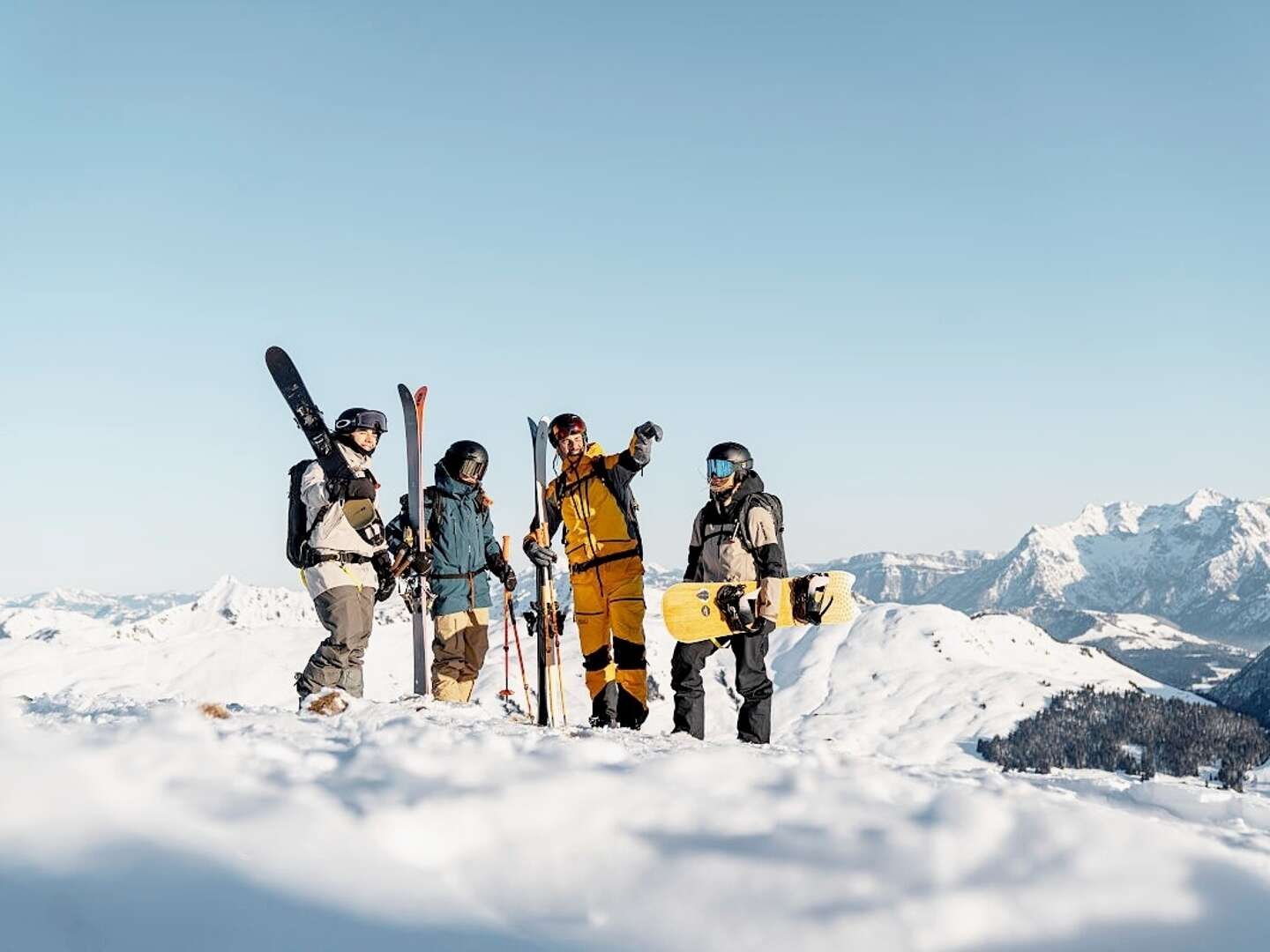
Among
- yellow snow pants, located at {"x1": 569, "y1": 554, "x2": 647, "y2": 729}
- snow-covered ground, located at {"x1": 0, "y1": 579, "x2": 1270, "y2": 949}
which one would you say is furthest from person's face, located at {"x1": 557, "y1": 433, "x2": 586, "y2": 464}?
snow-covered ground, located at {"x1": 0, "y1": 579, "x2": 1270, "y2": 949}

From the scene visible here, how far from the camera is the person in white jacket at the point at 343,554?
968 centimetres

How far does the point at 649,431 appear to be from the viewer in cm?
1018

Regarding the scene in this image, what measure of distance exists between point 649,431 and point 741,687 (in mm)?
2928

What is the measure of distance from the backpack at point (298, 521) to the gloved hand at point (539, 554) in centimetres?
225

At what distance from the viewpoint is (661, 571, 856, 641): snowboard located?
9.66 meters

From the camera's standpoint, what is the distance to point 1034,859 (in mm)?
3264

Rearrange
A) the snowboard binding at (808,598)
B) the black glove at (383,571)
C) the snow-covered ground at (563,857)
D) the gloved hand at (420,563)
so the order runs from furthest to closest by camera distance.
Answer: the gloved hand at (420,563) → the snowboard binding at (808,598) → the black glove at (383,571) → the snow-covered ground at (563,857)

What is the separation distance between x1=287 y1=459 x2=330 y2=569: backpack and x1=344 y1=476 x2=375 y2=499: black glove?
0.87 ft

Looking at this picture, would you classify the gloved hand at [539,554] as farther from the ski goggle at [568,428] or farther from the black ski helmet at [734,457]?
the black ski helmet at [734,457]

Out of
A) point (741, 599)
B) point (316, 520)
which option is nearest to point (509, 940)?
point (741, 599)

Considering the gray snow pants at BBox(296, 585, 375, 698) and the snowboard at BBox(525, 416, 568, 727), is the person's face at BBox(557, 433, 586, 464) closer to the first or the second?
the snowboard at BBox(525, 416, 568, 727)

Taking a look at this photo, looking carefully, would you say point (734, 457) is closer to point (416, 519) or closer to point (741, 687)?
point (741, 687)

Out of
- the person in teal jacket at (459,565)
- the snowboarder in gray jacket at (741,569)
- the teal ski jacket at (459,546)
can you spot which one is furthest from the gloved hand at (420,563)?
the snowboarder in gray jacket at (741,569)

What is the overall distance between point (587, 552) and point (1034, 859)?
24.6 feet
